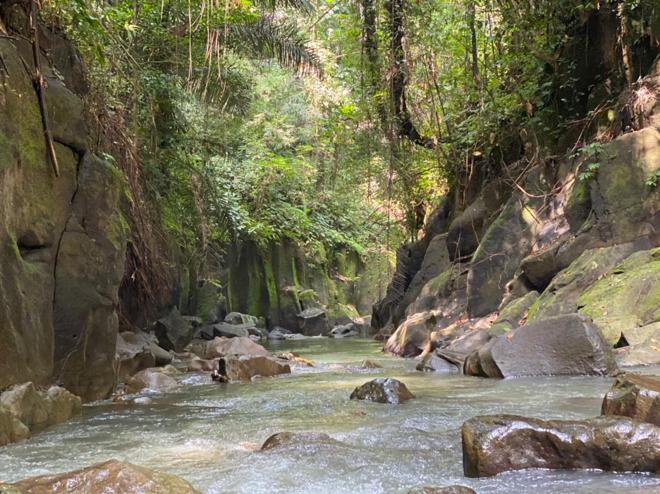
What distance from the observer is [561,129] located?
11633mm

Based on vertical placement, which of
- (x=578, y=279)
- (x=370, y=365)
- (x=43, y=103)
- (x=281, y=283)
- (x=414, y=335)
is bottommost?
(x=370, y=365)

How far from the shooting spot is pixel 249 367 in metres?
8.88

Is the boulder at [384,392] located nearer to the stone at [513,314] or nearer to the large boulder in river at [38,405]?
the large boulder in river at [38,405]

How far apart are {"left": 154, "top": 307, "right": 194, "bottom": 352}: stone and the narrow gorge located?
9 centimetres

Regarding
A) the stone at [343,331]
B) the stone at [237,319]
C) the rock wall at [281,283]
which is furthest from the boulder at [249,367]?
the rock wall at [281,283]

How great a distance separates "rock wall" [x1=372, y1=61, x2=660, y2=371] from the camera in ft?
26.0

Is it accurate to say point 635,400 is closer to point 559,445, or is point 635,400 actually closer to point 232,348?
point 559,445

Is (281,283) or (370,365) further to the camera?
(281,283)

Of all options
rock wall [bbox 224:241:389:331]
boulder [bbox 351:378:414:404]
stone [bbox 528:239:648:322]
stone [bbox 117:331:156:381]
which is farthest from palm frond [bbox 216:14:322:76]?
rock wall [bbox 224:241:389:331]

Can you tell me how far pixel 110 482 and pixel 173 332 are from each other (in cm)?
1078

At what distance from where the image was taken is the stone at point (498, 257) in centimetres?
1114

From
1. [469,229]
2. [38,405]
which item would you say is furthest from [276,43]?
[38,405]

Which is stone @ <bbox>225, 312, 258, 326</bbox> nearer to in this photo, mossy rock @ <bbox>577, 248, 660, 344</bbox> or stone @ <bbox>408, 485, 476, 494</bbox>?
mossy rock @ <bbox>577, 248, 660, 344</bbox>

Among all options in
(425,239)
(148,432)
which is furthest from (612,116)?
(148,432)
